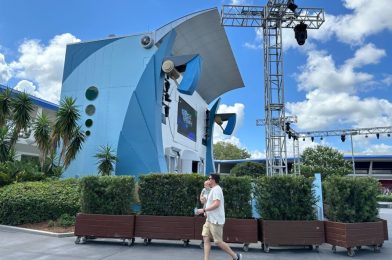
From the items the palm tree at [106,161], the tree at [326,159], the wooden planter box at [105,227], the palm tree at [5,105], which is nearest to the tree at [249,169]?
the tree at [326,159]

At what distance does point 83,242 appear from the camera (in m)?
7.83

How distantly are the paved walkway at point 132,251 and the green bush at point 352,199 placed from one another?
81cm

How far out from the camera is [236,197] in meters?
7.84

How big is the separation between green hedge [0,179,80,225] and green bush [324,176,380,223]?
7423 mm

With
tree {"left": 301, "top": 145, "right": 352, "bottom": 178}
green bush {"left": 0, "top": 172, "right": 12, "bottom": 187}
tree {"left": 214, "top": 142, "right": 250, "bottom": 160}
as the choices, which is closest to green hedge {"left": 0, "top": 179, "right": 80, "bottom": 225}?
green bush {"left": 0, "top": 172, "right": 12, "bottom": 187}

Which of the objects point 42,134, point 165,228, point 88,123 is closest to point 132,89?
point 88,123

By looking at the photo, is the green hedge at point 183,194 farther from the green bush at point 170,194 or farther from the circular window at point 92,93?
the circular window at point 92,93

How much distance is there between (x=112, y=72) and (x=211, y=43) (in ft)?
33.7

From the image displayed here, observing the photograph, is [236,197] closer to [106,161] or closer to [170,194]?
[170,194]

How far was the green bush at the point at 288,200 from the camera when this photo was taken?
7656 mm

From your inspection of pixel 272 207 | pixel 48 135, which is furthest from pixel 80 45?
pixel 272 207

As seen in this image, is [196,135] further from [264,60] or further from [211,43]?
[264,60]

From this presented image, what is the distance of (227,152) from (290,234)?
6075 cm

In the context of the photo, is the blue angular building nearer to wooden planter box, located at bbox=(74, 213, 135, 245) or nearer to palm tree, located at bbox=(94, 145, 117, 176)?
palm tree, located at bbox=(94, 145, 117, 176)
